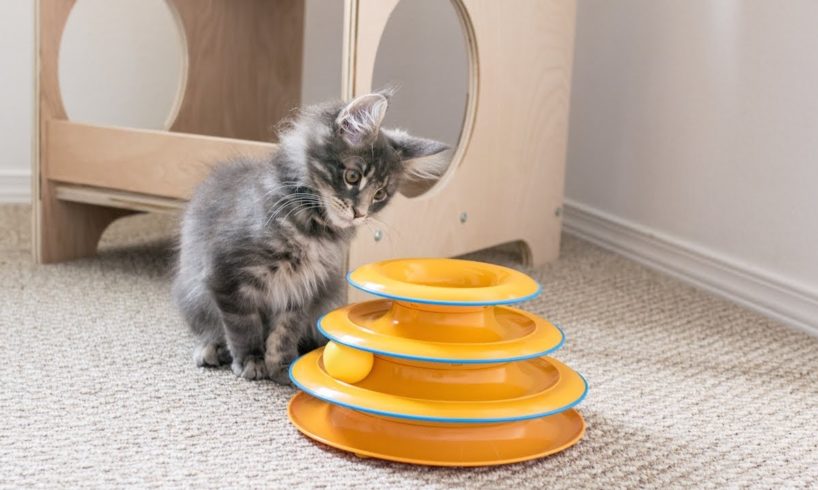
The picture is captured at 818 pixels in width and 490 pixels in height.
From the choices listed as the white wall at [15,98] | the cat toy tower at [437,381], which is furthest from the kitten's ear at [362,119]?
the white wall at [15,98]

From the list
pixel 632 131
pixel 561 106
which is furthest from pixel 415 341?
pixel 632 131

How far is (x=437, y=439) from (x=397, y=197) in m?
0.62

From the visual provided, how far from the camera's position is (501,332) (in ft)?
3.88

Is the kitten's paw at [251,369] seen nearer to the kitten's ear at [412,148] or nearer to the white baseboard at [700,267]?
the kitten's ear at [412,148]

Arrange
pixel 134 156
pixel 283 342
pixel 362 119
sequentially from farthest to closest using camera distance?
pixel 134 156 < pixel 283 342 < pixel 362 119

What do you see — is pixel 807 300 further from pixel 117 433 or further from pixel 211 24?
pixel 211 24

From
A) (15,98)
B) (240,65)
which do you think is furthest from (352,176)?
(15,98)

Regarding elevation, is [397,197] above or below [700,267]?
above

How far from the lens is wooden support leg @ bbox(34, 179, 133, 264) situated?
1.90 metres

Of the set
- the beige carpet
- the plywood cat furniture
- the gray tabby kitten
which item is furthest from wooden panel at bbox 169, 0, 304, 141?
the gray tabby kitten

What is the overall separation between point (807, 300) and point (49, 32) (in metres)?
1.51

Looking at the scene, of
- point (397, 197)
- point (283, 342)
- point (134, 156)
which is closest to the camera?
point (283, 342)

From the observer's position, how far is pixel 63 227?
194cm

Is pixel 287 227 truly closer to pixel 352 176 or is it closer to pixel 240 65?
pixel 352 176
